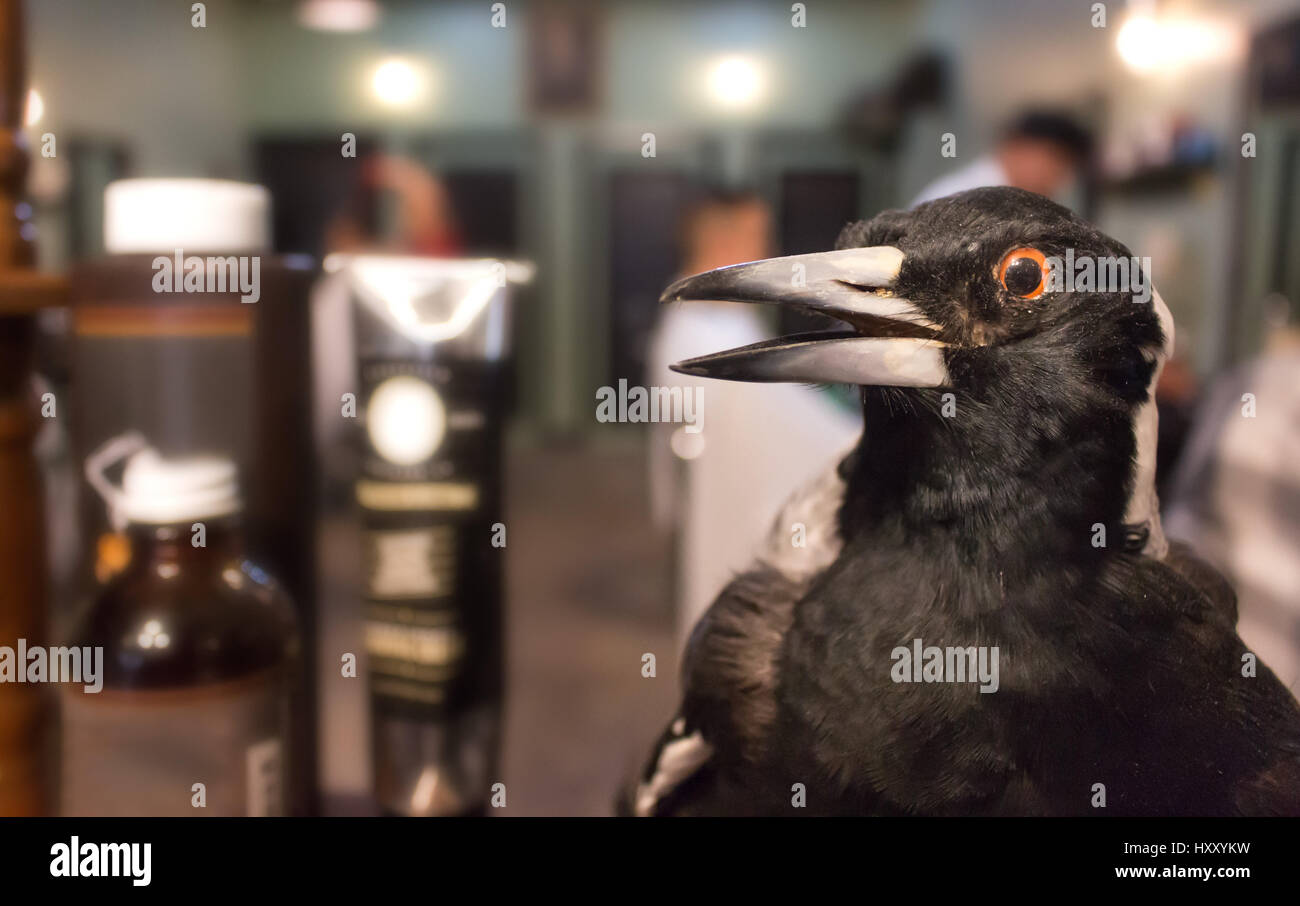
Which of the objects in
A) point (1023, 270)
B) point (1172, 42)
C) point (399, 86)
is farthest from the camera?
point (399, 86)

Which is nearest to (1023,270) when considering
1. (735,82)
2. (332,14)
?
(332,14)

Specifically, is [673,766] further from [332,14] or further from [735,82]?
[735,82]

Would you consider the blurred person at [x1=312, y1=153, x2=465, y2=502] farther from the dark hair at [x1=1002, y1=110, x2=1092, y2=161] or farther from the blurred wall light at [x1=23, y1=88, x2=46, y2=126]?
the dark hair at [x1=1002, y1=110, x2=1092, y2=161]

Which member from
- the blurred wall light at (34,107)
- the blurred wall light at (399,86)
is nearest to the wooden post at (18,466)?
the blurred wall light at (34,107)

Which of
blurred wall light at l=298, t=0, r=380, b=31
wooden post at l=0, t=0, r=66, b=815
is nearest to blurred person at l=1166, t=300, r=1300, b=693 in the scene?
wooden post at l=0, t=0, r=66, b=815

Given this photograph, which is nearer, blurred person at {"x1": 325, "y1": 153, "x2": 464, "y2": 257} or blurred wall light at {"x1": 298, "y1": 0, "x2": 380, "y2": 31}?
blurred person at {"x1": 325, "y1": 153, "x2": 464, "y2": 257}

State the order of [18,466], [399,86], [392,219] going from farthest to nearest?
[399,86]
[392,219]
[18,466]
